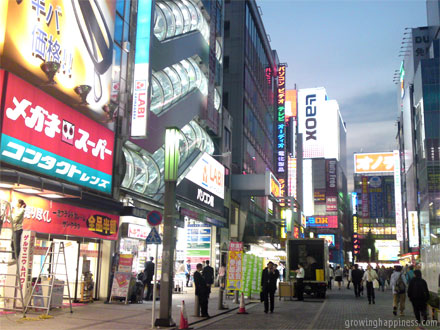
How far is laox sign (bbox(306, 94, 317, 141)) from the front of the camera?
155 m

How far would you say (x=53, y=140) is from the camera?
14906 millimetres

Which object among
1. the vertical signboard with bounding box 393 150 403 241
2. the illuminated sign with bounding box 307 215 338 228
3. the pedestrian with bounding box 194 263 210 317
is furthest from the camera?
the illuminated sign with bounding box 307 215 338 228

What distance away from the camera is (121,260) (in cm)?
1862

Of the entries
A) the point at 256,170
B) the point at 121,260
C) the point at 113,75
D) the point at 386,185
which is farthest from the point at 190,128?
the point at 386,185

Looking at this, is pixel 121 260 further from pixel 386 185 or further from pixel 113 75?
pixel 386 185

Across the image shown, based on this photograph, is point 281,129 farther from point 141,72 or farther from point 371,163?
point 371,163

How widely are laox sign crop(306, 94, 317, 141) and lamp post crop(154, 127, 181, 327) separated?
474ft

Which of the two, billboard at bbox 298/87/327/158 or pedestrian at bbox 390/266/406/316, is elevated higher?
billboard at bbox 298/87/327/158

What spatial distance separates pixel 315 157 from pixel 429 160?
84330 mm

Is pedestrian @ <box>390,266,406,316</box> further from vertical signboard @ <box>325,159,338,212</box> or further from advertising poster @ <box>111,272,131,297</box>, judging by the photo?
vertical signboard @ <box>325,159,338,212</box>

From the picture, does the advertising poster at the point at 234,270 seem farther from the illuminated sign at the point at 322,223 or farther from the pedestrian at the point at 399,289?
the illuminated sign at the point at 322,223

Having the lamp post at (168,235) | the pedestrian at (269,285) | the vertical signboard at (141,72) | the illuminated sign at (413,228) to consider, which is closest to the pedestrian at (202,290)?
the lamp post at (168,235)

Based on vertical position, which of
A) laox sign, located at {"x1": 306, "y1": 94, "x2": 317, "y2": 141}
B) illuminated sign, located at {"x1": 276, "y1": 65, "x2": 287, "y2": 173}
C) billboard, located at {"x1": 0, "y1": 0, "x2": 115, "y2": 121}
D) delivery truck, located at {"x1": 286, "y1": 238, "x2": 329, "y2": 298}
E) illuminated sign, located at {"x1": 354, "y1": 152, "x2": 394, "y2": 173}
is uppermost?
laox sign, located at {"x1": 306, "y1": 94, "x2": 317, "y2": 141}

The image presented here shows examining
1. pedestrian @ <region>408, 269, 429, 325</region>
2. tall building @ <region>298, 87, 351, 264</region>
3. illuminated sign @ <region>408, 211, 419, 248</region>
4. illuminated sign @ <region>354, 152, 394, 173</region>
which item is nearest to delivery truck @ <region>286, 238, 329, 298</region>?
pedestrian @ <region>408, 269, 429, 325</region>
